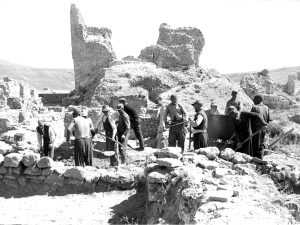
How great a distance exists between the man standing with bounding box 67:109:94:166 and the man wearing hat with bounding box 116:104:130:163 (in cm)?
106

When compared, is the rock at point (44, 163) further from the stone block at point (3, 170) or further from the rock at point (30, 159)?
the stone block at point (3, 170)

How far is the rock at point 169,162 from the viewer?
634 centimetres

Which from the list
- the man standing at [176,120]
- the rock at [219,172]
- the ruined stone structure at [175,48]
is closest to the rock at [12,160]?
the man standing at [176,120]

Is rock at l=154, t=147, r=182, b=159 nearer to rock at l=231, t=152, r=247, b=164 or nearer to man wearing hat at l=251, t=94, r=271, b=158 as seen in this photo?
rock at l=231, t=152, r=247, b=164

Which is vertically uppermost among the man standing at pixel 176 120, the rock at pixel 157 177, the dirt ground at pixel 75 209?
the man standing at pixel 176 120

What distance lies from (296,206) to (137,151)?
5503 millimetres

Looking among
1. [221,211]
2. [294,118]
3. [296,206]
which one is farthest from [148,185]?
[294,118]

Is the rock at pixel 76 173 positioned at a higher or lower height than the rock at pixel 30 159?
lower

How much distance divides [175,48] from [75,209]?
2761 centimetres

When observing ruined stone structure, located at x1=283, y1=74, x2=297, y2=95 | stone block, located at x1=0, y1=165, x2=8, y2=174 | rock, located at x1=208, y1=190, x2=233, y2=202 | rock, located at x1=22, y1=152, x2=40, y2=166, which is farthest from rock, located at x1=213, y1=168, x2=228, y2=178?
ruined stone structure, located at x1=283, y1=74, x2=297, y2=95

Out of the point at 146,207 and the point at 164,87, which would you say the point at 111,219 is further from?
the point at 164,87

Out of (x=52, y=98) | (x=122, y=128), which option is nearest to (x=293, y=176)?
(x=122, y=128)

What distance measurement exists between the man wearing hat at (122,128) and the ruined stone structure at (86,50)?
25224 mm

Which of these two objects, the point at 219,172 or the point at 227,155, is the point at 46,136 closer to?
the point at 227,155
